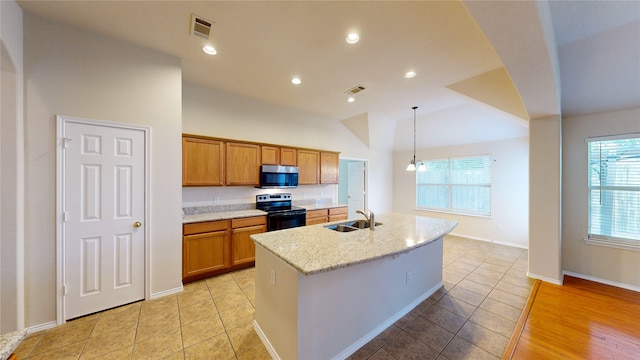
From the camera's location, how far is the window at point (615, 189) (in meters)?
2.91

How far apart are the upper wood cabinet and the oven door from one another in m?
1.18

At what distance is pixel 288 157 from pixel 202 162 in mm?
1577

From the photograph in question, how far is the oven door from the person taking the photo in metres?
3.68

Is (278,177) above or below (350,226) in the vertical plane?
above

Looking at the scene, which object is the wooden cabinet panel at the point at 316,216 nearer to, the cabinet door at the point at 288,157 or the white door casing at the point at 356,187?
the cabinet door at the point at 288,157

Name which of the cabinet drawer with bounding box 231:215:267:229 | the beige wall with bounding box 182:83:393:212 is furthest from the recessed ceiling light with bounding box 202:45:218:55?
the cabinet drawer with bounding box 231:215:267:229

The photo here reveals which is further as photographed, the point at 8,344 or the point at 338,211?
the point at 338,211

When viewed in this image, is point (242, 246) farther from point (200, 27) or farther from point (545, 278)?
point (545, 278)

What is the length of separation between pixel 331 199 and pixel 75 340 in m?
4.34

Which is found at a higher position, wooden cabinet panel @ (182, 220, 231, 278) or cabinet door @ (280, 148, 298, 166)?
cabinet door @ (280, 148, 298, 166)

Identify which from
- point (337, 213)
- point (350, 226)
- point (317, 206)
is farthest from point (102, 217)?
point (337, 213)

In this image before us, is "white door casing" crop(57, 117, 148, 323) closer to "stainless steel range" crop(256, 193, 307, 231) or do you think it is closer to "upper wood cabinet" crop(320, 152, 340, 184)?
"stainless steel range" crop(256, 193, 307, 231)

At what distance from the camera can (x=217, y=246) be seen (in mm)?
3178

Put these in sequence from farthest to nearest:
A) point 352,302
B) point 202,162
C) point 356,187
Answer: point 356,187 < point 202,162 < point 352,302
